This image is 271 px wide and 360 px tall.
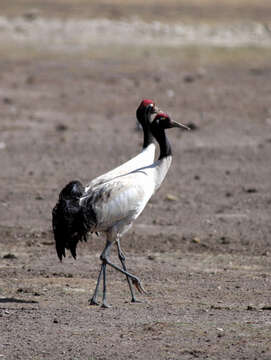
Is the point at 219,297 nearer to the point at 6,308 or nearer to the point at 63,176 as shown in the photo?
the point at 6,308

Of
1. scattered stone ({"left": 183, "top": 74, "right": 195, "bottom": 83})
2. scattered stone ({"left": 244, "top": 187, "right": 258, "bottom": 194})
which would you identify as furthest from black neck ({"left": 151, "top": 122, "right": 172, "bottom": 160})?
scattered stone ({"left": 183, "top": 74, "right": 195, "bottom": 83})

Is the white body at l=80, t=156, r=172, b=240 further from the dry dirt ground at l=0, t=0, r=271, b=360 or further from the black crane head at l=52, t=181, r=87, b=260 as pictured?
the dry dirt ground at l=0, t=0, r=271, b=360

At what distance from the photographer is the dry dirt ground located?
805cm

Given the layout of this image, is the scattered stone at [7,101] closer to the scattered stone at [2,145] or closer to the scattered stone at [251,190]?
the scattered stone at [2,145]

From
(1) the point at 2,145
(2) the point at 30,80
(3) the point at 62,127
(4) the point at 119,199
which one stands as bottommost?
(2) the point at 30,80

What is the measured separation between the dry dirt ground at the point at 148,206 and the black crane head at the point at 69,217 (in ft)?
1.85

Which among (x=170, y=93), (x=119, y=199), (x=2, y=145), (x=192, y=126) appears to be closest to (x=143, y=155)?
(x=119, y=199)

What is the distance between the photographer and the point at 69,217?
9.02m

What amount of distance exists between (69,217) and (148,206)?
13.4ft

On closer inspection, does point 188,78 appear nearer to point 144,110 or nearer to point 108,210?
point 144,110

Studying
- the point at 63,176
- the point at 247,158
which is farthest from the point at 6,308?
the point at 247,158

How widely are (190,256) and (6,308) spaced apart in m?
2.70

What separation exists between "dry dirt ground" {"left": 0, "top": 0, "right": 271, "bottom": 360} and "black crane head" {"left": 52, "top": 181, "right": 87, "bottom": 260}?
1.85ft

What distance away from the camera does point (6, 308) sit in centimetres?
879
